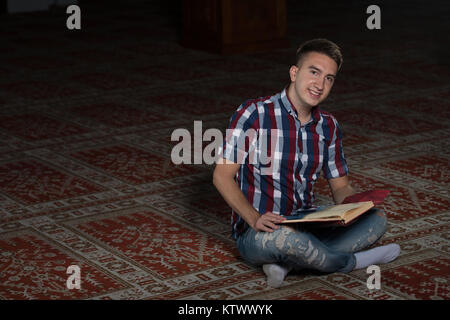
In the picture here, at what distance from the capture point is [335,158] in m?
3.61

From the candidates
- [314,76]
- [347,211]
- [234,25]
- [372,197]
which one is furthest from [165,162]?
[234,25]

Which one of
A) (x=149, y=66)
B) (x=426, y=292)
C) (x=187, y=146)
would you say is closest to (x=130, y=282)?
(x=426, y=292)

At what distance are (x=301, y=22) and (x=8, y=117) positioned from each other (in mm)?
6944

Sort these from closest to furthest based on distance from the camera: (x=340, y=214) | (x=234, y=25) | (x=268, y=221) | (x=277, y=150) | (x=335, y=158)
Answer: (x=340, y=214) → (x=268, y=221) → (x=277, y=150) → (x=335, y=158) → (x=234, y=25)

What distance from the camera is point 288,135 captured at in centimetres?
343

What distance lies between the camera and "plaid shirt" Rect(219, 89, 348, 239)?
11.1 ft

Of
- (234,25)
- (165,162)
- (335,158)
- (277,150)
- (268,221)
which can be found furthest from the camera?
(234,25)

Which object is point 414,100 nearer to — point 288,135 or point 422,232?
point 422,232

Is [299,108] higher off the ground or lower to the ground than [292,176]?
higher

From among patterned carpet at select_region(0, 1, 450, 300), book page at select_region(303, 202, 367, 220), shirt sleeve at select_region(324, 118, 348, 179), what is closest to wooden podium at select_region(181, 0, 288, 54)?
patterned carpet at select_region(0, 1, 450, 300)

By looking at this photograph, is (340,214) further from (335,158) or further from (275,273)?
(335,158)

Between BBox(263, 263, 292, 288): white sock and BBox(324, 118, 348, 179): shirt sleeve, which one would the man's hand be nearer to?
BBox(263, 263, 292, 288): white sock

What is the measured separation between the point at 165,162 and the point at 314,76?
2380 mm
